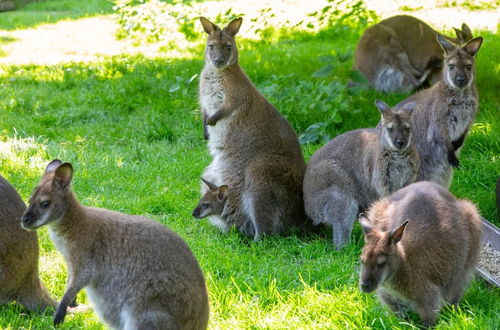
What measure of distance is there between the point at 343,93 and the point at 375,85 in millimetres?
1501

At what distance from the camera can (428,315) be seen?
4512 millimetres

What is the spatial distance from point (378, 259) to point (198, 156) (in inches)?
166

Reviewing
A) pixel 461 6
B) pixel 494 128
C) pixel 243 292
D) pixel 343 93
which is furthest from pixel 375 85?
pixel 243 292

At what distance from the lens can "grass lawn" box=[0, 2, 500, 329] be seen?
4.82 m

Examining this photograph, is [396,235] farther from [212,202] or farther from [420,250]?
[212,202]

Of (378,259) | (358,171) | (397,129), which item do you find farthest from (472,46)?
(378,259)

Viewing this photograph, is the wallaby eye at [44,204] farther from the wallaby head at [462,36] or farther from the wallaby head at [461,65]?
the wallaby head at [462,36]

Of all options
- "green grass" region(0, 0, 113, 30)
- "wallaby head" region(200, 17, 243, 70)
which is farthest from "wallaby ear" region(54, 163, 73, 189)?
"green grass" region(0, 0, 113, 30)

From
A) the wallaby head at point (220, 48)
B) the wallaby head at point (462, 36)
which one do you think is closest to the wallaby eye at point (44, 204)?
the wallaby head at point (220, 48)

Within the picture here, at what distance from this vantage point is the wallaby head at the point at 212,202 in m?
6.50

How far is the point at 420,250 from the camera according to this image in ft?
15.4

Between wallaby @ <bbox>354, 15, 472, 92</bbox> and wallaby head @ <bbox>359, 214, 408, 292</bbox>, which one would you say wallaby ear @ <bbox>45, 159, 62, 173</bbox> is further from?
Result: wallaby @ <bbox>354, 15, 472, 92</bbox>

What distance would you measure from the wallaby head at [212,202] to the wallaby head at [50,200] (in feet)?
8.05

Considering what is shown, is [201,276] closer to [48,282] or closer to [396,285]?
[396,285]
